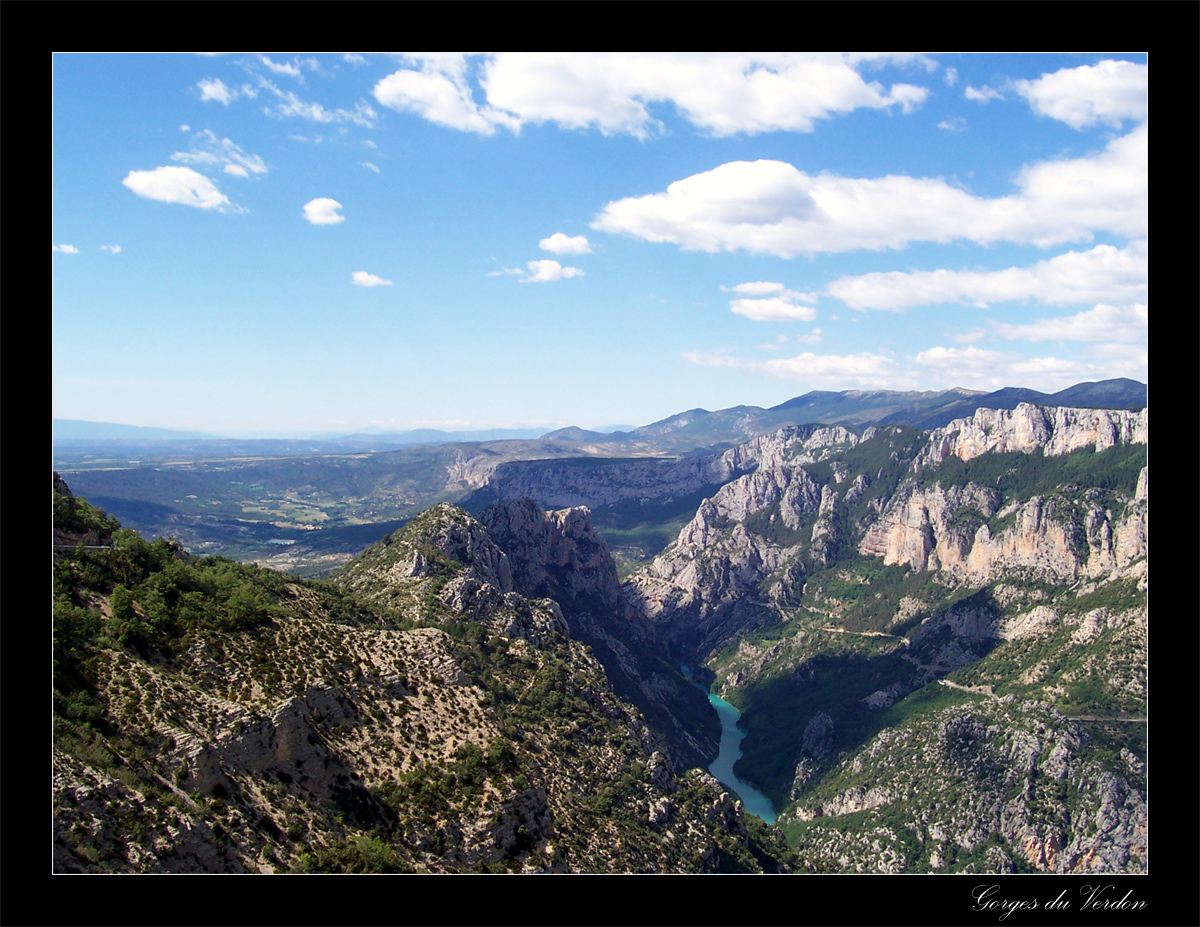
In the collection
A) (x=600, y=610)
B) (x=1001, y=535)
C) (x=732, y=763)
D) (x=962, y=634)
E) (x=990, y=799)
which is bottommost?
(x=732, y=763)

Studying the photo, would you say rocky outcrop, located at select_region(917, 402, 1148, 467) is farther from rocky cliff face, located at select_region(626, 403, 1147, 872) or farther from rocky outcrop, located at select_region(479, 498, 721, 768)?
rocky outcrop, located at select_region(479, 498, 721, 768)

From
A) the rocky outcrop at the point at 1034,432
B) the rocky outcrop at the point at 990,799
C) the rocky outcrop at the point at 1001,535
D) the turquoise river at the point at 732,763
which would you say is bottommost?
the turquoise river at the point at 732,763

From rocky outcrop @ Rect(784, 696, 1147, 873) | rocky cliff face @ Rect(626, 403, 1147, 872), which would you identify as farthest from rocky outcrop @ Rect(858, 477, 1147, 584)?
rocky outcrop @ Rect(784, 696, 1147, 873)

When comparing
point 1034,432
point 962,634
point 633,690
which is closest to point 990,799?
point 633,690

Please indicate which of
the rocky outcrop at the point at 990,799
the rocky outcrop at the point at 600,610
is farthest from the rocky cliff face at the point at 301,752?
the rocky outcrop at the point at 600,610

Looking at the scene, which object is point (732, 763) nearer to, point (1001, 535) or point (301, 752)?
point (1001, 535)

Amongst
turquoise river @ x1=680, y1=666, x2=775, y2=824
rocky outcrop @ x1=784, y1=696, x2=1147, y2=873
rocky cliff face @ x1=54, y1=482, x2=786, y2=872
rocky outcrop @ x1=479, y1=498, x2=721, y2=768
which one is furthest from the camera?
rocky outcrop @ x1=479, y1=498, x2=721, y2=768

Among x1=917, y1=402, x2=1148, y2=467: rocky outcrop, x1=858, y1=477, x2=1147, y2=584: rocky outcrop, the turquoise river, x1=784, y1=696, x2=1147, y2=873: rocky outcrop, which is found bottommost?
the turquoise river

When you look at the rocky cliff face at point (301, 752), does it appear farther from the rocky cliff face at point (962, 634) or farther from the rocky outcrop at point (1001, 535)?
the rocky outcrop at point (1001, 535)

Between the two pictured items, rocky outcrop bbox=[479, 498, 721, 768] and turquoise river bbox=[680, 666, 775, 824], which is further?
rocky outcrop bbox=[479, 498, 721, 768]

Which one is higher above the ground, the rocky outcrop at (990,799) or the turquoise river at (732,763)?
the rocky outcrop at (990,799)
